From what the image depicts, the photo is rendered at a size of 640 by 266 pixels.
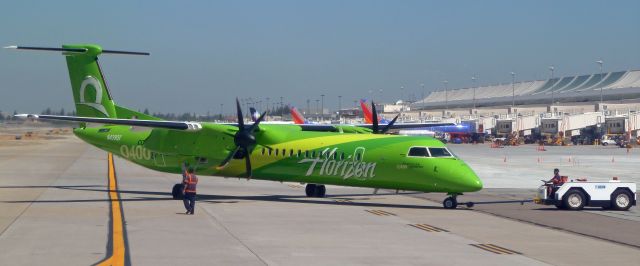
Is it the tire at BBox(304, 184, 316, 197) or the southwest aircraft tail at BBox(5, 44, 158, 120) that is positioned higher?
the southwest aircraft tail at BBox(5, 44, 158, 120)

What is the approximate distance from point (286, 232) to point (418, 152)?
29.0 ft

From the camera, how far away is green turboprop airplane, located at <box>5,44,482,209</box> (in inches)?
1110

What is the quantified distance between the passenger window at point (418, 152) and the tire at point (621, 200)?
6.65m

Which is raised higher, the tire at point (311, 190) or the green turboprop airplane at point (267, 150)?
the green turboprop airplane at point (267, 150)

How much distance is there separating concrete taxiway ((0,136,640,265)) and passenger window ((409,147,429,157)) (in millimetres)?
1817

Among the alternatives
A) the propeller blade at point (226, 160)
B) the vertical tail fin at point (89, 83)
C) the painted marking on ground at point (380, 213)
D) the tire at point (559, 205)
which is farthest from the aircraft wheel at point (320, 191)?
the vertical tail fin at point (89, 83)

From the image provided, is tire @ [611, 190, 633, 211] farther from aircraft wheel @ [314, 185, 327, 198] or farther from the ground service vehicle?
aircraft wheel @ [314, 185, 327, 198]

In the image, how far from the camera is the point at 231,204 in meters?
28.4

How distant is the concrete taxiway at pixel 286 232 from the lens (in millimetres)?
16734

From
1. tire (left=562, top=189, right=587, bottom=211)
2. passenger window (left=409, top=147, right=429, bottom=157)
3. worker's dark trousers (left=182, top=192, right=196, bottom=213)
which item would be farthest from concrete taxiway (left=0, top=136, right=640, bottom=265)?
passenger window (left=409, top=147, right=429, bottom=157)

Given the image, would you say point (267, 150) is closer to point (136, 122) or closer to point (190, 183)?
point (136, 122)

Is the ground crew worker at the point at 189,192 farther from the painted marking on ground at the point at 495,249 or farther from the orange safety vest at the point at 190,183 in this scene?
the painted marking on ground at the point at 495,249

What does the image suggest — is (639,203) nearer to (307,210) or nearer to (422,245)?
(307,210)

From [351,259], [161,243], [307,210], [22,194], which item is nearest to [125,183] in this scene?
[22,194]
